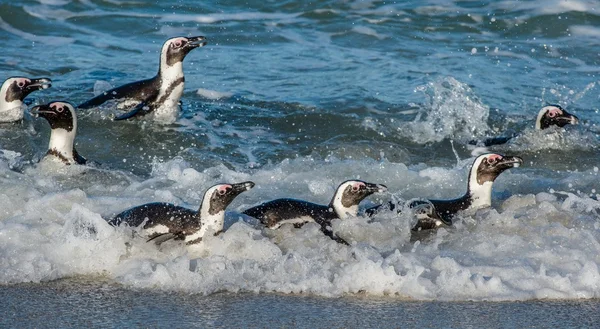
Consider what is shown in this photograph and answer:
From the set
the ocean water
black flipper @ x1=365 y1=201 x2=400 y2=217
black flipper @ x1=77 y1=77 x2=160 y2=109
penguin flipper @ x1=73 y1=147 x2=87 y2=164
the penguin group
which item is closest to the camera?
the ocean water

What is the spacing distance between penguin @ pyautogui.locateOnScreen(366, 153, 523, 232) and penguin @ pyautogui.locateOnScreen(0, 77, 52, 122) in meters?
4.04

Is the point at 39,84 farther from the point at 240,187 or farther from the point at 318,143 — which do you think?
the point at 240,187

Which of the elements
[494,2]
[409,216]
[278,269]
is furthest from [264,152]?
[494,2]

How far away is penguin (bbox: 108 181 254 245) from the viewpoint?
595 cm

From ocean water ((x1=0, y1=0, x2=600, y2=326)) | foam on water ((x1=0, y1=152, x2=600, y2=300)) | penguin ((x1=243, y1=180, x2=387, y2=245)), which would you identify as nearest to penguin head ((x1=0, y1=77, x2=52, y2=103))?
ocean water ((x1=0, y1=0, x2=600, y2=326))

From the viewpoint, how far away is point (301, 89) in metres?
11.1

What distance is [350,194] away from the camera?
6543mm

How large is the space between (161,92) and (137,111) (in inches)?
15.1

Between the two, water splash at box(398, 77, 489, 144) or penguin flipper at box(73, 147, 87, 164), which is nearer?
penguin flipper at box(73, 147, 87, 164)

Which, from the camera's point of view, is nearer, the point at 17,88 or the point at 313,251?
the point at 313,251

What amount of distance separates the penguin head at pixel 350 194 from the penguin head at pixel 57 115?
8.80 feet

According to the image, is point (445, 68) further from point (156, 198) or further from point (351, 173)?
point (156, 198)

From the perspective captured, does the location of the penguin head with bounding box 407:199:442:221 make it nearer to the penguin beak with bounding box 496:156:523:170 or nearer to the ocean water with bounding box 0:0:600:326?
the ocean water with bounding box 0:0:600:326

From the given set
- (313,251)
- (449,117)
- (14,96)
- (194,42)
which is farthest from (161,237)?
(449,117)
